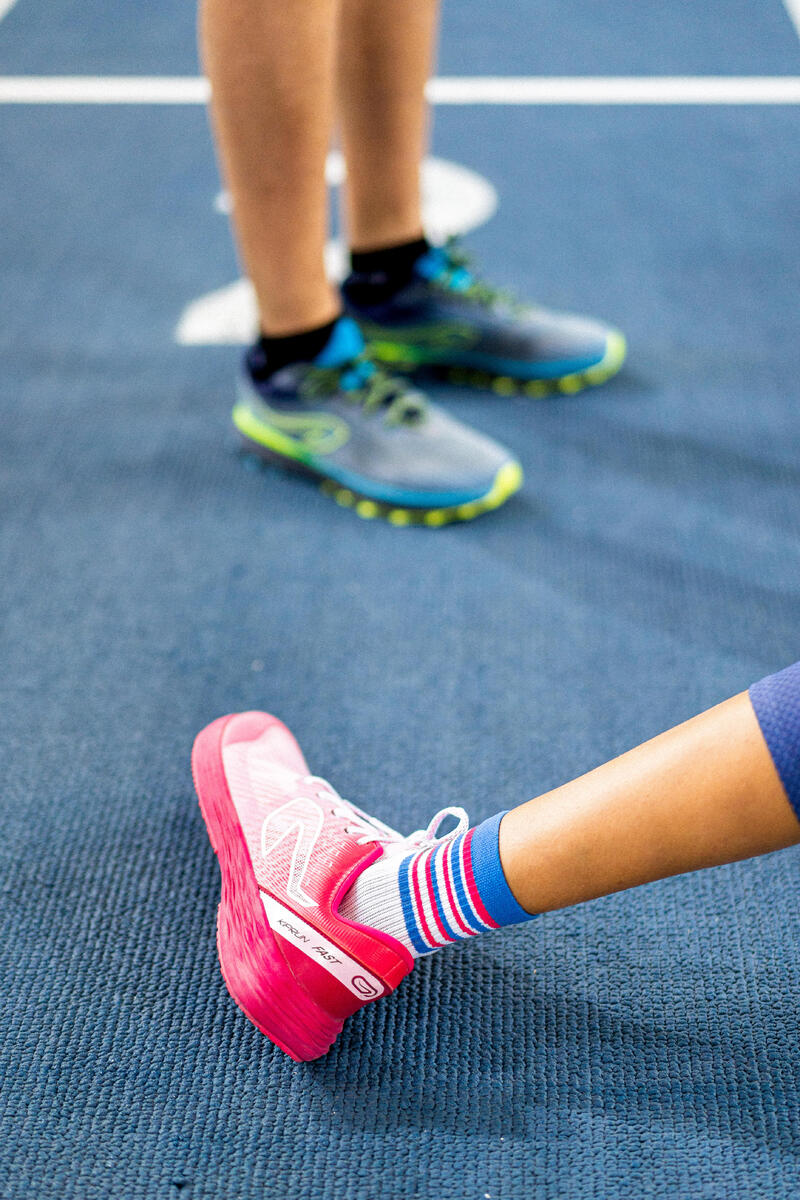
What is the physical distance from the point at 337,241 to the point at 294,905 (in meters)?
1.20

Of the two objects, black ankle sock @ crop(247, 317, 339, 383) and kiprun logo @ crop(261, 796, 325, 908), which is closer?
kiprun logo @ crop(261, 796, 325, 908)

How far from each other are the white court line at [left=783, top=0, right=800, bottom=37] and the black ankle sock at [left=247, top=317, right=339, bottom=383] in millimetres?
1675

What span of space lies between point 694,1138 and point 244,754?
1.31 ft

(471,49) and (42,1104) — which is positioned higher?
(471,49)

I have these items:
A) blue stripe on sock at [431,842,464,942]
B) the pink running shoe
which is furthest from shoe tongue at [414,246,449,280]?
blue stripe on sock at [431,842,464,942]

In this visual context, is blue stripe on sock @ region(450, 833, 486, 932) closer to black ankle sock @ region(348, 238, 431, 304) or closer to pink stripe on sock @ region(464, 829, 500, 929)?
pink stripe on sock @ region(464, 829, 500, 929)

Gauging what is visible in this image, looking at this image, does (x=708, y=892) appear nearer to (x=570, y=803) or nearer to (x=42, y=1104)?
(x=570, y=803)

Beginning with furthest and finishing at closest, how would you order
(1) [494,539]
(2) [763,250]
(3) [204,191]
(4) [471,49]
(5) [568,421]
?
(4) [471,49]
(3) [204,191]
(2) [763,250]
(5) [568,421]
(1) [494,539]

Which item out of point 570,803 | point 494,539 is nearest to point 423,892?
point 570,803

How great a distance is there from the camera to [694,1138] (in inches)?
24.1

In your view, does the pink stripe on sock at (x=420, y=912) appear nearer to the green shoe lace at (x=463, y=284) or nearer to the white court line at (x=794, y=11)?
the green shoe lace at (x=463, y=284)

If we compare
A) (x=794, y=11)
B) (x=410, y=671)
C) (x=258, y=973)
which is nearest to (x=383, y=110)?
(x=410, y=671)

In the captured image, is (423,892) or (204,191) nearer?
(423,892)

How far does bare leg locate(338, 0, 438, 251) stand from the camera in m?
1.08
